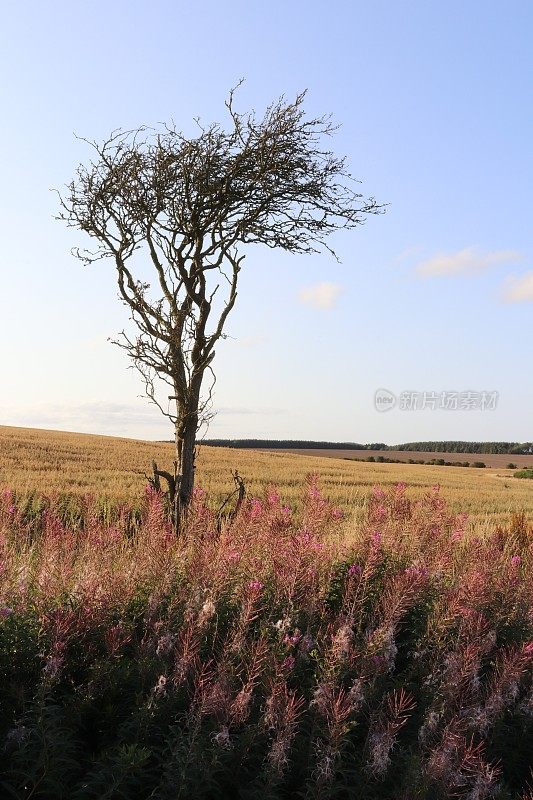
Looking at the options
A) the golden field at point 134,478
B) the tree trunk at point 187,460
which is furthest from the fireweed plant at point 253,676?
the golden field at point 134,478

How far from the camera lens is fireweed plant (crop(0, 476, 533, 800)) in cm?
338

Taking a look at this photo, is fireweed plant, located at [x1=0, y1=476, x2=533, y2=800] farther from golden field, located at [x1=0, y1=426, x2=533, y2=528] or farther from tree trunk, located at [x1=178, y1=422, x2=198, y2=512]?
golden field, located at [x1=0, y1=426, x2=533, y2=528]

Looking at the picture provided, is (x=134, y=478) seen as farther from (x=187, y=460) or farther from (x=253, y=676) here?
(x=253, y=676)

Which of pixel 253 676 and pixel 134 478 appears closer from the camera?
pixel 253 676

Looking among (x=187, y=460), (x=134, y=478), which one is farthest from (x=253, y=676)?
(x=134, y=478)

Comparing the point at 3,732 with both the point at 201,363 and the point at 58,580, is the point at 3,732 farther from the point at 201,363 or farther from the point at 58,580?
the point at 201,363

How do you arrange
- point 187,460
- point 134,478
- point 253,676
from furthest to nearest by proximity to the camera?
point 134,478
point 187,460
point 253,676

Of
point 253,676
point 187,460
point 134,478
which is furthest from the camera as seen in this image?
point 134,478

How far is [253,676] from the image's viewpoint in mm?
3438

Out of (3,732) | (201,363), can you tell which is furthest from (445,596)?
(201,363)

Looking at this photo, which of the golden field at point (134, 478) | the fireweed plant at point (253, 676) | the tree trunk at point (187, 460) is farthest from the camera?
the golden field at point (134, 478)

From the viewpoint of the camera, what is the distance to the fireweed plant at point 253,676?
338 cm

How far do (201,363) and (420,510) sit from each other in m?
4.31

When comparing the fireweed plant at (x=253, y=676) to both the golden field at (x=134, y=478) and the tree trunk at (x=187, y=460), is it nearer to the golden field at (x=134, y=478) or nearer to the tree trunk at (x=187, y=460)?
the tree trunk at (x=187, y=460)
